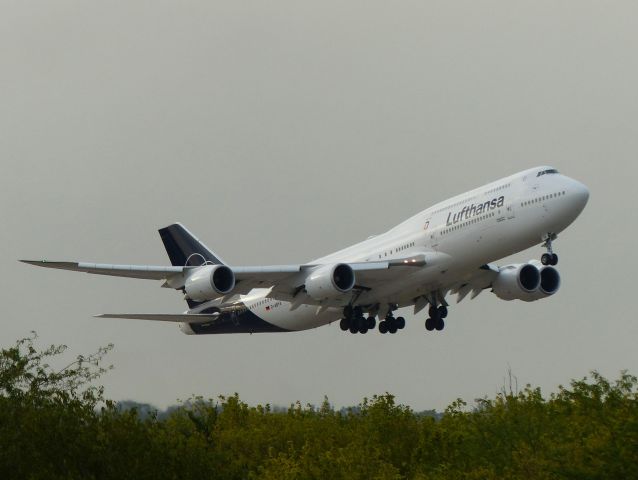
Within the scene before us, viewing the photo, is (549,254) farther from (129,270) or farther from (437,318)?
(129,270)

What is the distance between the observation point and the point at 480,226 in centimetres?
4891

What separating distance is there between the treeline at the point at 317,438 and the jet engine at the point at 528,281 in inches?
176

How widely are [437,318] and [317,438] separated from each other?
8.18 metres

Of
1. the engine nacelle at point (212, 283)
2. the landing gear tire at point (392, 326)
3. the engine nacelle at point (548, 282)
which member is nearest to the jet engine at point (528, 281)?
the engine nacelle at point (548, 282)

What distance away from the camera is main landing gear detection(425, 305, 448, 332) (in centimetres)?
5699

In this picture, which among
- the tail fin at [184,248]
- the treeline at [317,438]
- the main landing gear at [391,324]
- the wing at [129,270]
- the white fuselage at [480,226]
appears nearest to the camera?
the treeline at [317,438]

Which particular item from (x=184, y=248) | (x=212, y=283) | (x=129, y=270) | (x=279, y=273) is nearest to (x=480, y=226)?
(x=279, y=273)

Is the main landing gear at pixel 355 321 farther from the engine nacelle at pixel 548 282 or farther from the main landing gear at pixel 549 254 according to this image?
the main landing gear at pixel 549 254

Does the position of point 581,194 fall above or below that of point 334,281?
above

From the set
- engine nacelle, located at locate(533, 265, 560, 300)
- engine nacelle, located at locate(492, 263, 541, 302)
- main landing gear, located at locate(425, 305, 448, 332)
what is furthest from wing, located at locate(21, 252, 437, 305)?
engine nacelle, located at locate(533, 265, 560, 300)

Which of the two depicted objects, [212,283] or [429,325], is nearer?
[212,283]

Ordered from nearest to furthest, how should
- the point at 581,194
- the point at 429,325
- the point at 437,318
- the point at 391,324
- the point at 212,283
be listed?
the point at 581,194
the point at 212,283
the point at 437,318
the point at 429,325
the point at 391,324

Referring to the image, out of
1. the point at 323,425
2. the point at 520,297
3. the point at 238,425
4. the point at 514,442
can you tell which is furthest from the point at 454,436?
the point at 238,425

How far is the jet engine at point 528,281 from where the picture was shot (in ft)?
184
